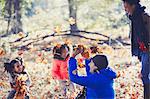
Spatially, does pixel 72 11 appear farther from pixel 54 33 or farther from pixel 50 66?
pixel 50 66

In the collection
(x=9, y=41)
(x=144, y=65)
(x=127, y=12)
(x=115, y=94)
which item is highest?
(x=127, y=12)

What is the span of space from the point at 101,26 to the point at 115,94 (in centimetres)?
46

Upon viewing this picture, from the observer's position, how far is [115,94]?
8.57ft

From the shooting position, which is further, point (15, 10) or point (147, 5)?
point (15, 10)

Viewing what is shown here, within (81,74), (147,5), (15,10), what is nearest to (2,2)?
(15,10)

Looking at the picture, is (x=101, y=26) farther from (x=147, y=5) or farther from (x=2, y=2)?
(x=2, y=2)

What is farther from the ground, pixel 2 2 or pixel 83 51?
pixel 2 2

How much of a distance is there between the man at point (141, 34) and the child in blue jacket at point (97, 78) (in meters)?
0.21

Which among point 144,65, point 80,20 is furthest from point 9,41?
point 144,65

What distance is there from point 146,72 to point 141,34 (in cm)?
25

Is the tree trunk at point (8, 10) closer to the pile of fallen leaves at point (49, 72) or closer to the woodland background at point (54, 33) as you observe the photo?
the woodland background at point (54, 33)

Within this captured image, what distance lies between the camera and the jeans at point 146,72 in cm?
258

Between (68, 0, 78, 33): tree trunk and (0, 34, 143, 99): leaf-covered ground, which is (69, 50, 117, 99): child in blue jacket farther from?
(68, 0, 78, 33): tree trunk

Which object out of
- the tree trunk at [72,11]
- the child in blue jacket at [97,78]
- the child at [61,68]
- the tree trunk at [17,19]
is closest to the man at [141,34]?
the child in blue jacket at [97,78]
